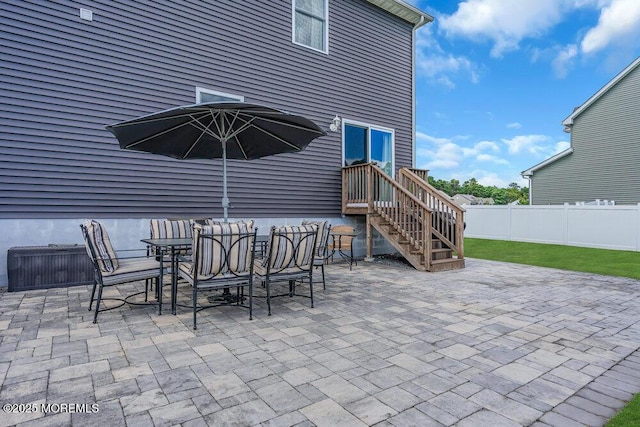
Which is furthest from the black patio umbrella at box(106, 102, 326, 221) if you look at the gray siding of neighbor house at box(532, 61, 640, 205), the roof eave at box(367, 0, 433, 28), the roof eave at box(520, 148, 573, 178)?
the roof eave at box(520, 148, 573, 178)

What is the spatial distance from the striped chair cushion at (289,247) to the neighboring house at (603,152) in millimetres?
15137

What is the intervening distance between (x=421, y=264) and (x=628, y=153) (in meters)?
12.7

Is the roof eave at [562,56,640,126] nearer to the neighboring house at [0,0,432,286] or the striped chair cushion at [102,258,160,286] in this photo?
the neighboring house at [0,0,432,286]

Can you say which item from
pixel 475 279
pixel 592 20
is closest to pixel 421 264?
pixel 475 279

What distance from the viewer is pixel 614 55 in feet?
93.9

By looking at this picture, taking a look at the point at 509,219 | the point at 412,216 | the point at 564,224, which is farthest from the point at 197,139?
the point at 509,219

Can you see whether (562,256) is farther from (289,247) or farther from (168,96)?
(168,96)

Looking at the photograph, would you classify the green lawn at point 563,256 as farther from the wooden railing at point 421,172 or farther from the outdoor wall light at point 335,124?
the outdoor wall light at point 335,124

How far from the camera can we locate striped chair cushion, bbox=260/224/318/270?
12.4 feet

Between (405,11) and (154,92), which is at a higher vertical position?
(405,11)

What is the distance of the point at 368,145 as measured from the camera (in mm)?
8969

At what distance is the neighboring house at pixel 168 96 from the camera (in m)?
5.11

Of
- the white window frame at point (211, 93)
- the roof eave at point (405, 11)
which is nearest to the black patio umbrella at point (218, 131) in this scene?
the white window frame at point (211, 93)

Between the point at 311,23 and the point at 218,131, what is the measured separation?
4.69m
